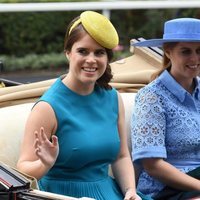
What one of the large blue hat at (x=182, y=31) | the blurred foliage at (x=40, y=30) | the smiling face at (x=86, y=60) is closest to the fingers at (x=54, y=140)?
the smiling face at (x=86, y=60)

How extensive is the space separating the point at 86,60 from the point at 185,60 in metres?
0.61

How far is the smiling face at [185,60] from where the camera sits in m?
3.71

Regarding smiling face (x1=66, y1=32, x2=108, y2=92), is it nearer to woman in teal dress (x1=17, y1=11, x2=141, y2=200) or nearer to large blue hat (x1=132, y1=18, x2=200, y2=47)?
woman in teal dress (x1=17, y1=11, x2=141, y2=200)

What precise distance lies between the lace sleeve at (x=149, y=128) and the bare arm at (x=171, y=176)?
0.04 meters

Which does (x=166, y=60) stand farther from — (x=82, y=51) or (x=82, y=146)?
(x=82, y=146)

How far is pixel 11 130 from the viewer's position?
3.70 m

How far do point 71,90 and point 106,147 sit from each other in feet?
0.98

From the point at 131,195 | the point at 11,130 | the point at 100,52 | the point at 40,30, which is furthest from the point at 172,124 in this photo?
the point at 40,30

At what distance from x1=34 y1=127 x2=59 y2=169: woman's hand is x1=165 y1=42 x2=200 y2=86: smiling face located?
3.09 ft

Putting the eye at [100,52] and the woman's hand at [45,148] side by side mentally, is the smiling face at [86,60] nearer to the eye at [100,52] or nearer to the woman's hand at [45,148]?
the eye at [100,52]

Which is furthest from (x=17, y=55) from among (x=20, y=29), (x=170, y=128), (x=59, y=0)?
(x=170, y=128)

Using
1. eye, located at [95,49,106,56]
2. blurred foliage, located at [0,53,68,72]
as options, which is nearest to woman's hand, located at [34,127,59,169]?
eye, located at [95,49,106,56]

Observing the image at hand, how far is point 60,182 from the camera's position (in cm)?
337

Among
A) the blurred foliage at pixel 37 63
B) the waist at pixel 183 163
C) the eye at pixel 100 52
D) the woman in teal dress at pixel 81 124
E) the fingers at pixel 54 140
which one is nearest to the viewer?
the fingers at pixel 54 140
